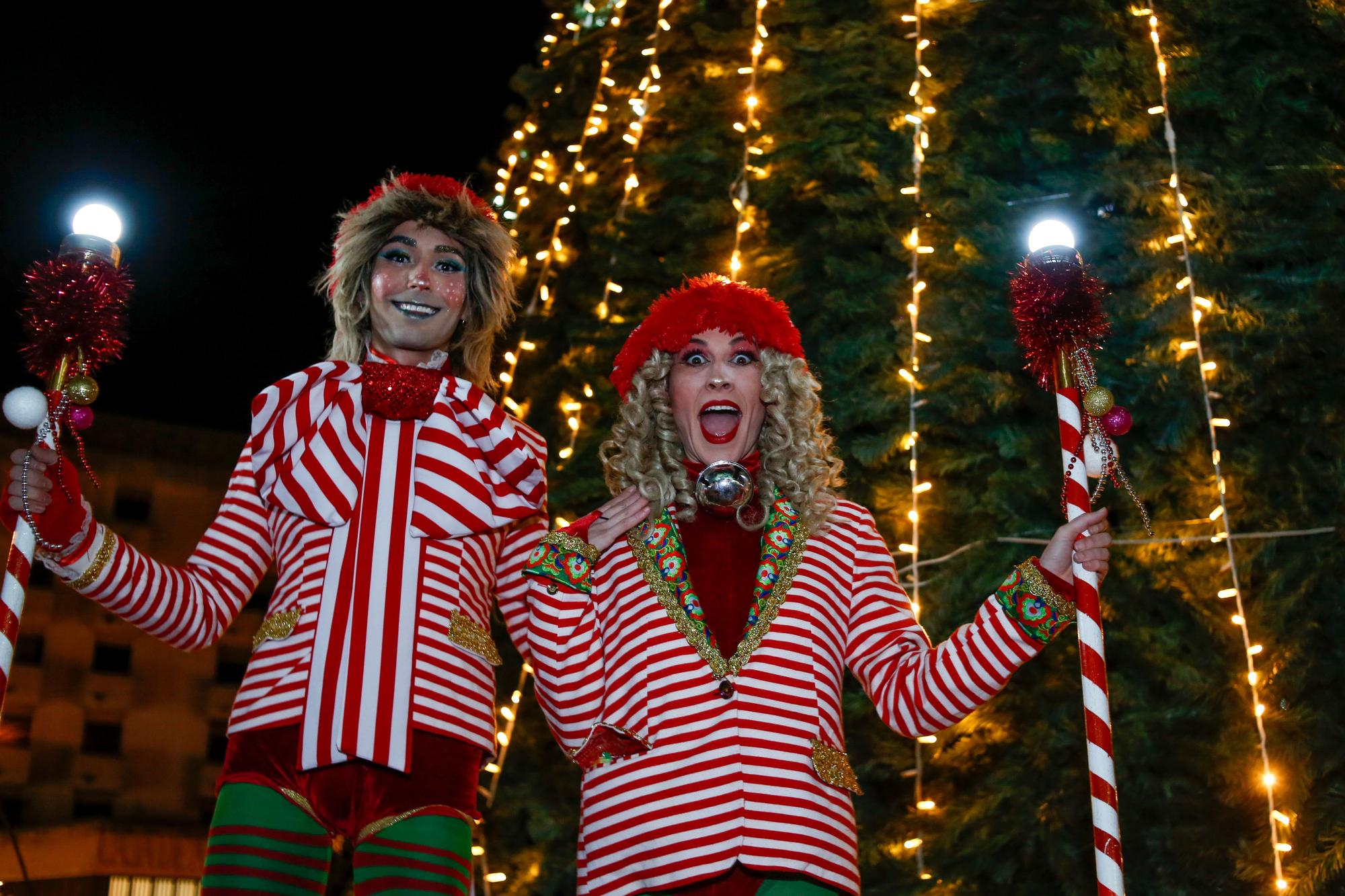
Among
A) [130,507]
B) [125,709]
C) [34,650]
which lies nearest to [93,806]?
[125,709]

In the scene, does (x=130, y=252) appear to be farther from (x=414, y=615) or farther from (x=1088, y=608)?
(x=1088, y=608)

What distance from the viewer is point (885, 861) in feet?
13.7

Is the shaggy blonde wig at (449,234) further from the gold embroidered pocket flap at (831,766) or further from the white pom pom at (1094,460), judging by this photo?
the white pom pom at (1094,460)

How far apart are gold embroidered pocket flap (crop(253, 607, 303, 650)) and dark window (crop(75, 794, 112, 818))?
15974 mm

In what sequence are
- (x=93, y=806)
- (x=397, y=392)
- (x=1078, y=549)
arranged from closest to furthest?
(x=1078, y=549) → (x=397, y=392) → (x=93, y=806)

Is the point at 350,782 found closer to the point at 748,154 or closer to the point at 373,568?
the point at 373,568

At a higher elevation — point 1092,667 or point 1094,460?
point 1094,460

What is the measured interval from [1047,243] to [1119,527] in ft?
4.57

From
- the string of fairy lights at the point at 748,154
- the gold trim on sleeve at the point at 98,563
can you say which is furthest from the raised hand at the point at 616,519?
the string of fairy lights at the point at 748,154

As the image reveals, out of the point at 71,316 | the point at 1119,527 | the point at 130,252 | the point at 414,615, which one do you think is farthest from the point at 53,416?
the point at 130,252

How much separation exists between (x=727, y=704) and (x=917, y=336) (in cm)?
230

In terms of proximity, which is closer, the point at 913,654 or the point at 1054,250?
the point at 913,654

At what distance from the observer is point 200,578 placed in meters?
3.25

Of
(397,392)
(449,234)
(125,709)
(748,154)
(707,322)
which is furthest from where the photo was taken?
(125,709)
